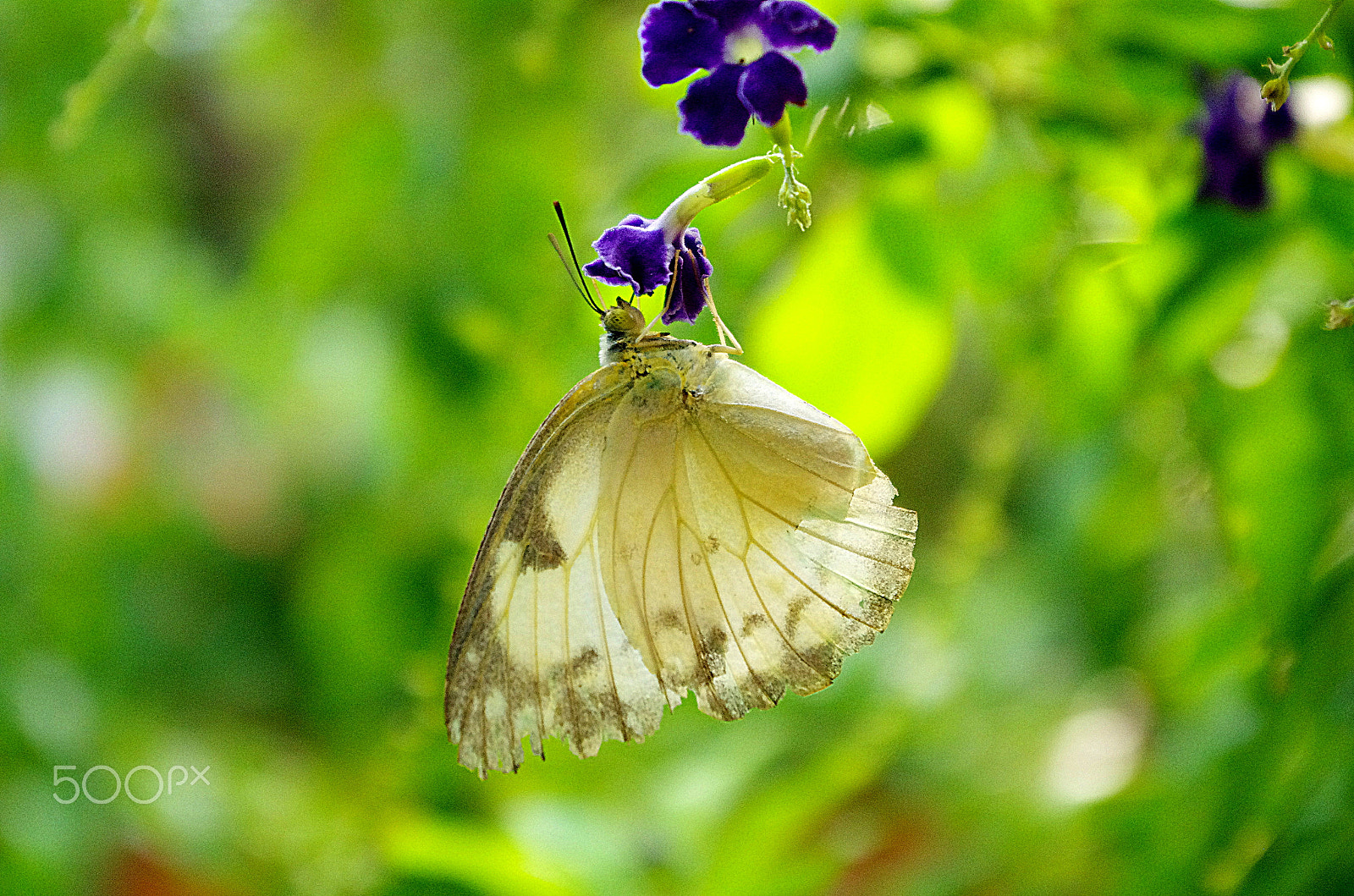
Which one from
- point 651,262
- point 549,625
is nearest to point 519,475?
point 549,625

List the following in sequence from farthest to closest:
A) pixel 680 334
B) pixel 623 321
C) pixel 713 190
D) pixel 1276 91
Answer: pixel 680 334
pixel 623 321
pixel 713 190
pixel 1276 91

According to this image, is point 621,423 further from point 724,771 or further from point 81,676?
point 81,676

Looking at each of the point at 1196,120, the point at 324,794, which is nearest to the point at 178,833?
the point at 324,794

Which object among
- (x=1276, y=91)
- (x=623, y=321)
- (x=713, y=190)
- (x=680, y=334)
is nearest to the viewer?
(x=1276, y=91)

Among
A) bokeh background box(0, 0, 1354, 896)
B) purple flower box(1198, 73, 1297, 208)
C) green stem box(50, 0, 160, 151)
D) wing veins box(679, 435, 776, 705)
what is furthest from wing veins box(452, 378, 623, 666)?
purple flower box(1198, 73, 1297, 208)

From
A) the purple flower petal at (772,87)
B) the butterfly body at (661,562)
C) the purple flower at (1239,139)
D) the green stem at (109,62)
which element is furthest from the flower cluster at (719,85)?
the purple flower at (1239,139)

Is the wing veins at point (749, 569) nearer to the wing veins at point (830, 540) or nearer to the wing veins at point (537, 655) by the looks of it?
the wing veins at point (830, 540)

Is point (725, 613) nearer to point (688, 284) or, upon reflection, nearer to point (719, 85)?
point (688, 284)
